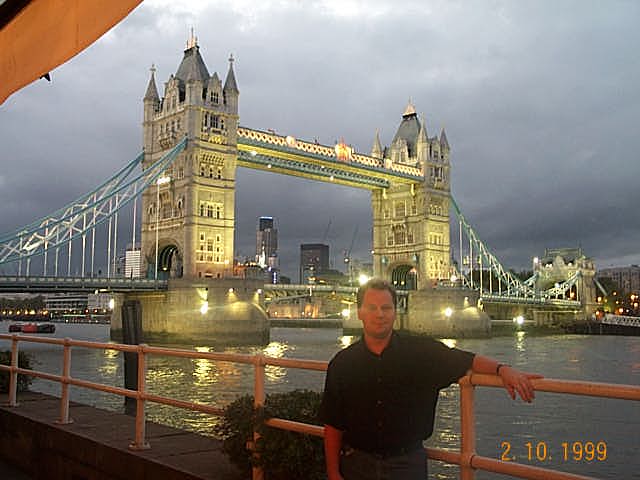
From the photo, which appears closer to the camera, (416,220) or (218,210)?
(218,210)

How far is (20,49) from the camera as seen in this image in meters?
3.99

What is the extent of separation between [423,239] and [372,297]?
65.8m

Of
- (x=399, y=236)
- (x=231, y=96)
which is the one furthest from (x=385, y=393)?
(x=399, y=236)

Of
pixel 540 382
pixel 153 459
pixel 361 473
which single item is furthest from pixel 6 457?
pixel 540 382

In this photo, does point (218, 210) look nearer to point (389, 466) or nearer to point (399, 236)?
point (399, 236)

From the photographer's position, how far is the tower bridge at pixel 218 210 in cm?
4450

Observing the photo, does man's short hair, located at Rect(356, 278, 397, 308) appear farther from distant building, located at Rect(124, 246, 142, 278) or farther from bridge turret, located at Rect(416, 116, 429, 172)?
bridge turret, located at Rect(416, 116, 429, 172)

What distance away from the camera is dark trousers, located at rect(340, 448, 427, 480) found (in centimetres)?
299

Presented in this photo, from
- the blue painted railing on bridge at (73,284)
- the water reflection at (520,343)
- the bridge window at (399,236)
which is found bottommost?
the water reflection at (520,343)

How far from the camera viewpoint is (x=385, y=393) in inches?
118

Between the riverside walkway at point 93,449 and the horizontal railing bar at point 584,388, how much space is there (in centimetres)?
226

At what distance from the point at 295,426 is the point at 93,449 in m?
2.47

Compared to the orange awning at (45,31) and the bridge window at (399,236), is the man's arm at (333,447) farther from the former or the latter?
the bridge window at (399,236)

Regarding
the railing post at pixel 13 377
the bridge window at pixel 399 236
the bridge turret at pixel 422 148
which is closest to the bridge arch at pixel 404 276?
the bridge window at pixel 399 236
